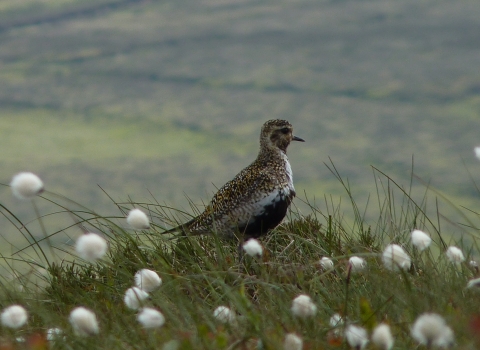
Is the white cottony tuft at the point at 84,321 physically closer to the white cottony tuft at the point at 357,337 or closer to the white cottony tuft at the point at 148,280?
the white cottony tuft at the point at 148,280

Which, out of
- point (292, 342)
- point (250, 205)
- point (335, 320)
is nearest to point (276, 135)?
point (250, 205)

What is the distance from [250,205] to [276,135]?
957 mm

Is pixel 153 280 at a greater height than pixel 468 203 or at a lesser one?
lesser

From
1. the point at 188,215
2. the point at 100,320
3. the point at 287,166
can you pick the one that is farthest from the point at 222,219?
the point at 100,320

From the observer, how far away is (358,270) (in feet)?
15.0

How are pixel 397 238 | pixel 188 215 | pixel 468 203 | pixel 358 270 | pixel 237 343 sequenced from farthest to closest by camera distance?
pixel 468 203
pixel 188 215
pixel 397 238
pixel 358 270
pixel 237 343

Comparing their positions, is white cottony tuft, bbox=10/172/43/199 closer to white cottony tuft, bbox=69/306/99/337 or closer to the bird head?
white cottony tuft, bbox=69/306/99/337

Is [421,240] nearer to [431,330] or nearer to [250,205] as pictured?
[431,330]

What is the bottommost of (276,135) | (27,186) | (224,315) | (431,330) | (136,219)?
(431,330)

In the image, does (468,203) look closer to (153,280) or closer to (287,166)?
(287,166)

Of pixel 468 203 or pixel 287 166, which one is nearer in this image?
pixel 287 166

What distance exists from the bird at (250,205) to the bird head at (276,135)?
1.08ft

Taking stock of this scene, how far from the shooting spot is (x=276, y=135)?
7477 millimetres

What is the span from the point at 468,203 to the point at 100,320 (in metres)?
17.7
